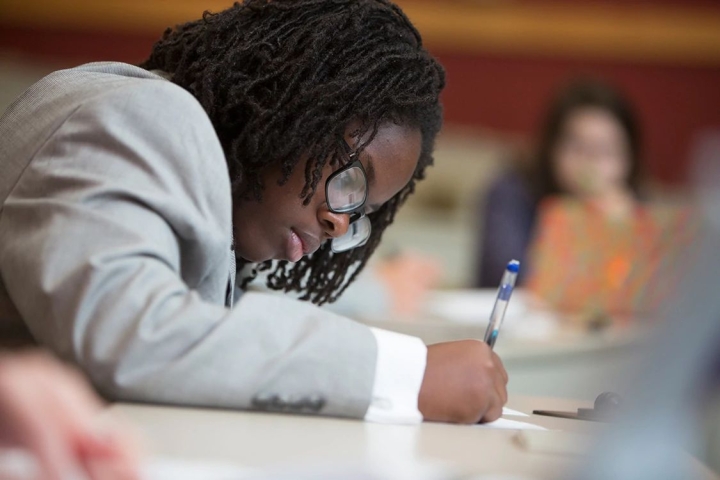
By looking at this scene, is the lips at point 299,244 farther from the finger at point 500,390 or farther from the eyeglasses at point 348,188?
the finger at point 500,390

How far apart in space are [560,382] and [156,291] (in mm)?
1336

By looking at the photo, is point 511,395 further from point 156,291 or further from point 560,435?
point 156,291

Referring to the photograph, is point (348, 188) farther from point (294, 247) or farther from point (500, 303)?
point (500, 303)

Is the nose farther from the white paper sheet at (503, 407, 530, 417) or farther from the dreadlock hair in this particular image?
the white paper sheet at (503, 407, 530, 417)

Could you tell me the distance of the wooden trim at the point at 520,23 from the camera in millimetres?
4438

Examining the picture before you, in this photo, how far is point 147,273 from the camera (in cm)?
73

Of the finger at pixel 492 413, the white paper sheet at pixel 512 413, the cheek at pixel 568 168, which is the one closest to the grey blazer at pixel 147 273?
the finger at pixel 492 413

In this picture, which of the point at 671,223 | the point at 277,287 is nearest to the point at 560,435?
the point at 277,287

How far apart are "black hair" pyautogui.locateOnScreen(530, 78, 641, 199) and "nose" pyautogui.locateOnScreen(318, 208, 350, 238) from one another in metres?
2.17

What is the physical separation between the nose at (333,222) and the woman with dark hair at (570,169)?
1.96m

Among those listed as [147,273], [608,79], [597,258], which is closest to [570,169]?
[597,258]

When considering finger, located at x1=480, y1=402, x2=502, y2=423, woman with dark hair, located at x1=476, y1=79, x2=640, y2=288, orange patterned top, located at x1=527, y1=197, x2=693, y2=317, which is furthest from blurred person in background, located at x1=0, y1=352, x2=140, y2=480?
woman with dark hair, located at x1=476, y1=79, x2=640, y2=288

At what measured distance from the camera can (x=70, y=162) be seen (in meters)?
0.79

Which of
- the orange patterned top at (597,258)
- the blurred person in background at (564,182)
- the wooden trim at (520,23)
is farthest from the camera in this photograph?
the wooden trim at (520,23)
